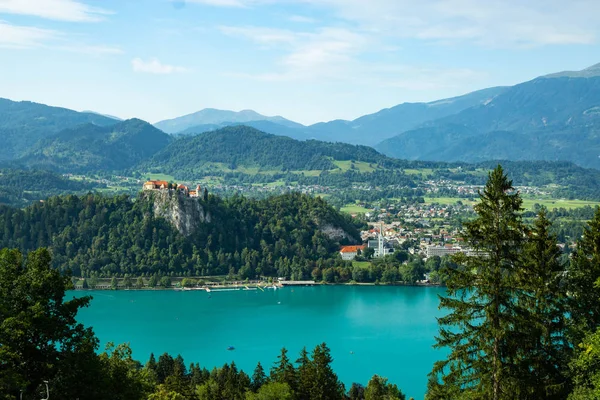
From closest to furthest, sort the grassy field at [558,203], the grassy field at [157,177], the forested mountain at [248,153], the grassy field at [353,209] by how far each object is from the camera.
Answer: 1. the grassy field at [353,209]
2. the grassy field at [558,203]
3. the grassy field at [157,177]
4. the forested mountain at [248,153]

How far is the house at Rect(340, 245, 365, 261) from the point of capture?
56031 mm

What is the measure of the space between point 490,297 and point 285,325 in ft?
100

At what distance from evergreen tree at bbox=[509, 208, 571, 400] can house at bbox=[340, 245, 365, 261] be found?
157ft

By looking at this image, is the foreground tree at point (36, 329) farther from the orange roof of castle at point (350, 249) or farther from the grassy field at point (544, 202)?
the grassy field at point (544, 202)

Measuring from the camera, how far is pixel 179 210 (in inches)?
2141

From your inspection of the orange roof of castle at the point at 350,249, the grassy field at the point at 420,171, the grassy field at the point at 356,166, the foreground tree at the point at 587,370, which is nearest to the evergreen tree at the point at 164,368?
the foreground tree at the point at 587,370

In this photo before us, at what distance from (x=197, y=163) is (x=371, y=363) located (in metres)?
123

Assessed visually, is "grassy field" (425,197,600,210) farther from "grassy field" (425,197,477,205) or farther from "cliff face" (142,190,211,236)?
"cliff face" (142,190,211,236)

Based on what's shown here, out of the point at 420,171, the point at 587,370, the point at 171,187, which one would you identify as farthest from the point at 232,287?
the point at 420,171

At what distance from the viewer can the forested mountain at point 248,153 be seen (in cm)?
14475

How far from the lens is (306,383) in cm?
1695

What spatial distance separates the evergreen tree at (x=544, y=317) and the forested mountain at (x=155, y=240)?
43.9 m

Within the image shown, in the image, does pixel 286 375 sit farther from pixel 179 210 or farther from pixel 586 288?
pixel 179 210

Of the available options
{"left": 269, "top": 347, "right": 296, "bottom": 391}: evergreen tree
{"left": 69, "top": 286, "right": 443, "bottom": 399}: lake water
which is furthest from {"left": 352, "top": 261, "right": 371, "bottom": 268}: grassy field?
{"left": 269, "top": 347, "right": 296, "bottom": 391}: evergreen tree
